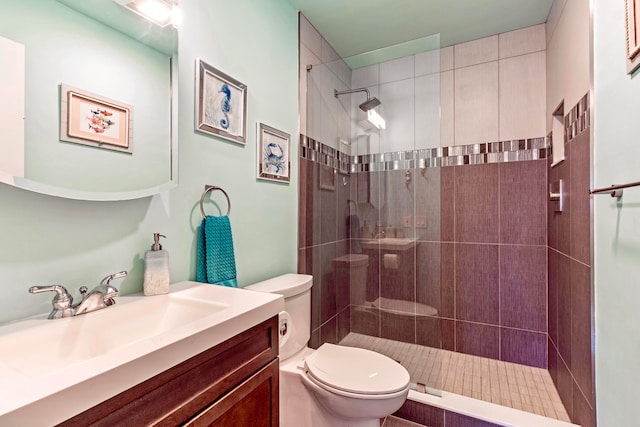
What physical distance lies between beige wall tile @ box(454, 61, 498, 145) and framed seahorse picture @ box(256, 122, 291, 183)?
1468 millimetres

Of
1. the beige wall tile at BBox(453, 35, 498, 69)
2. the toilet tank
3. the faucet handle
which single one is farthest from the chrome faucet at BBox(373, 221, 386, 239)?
the faucet handle

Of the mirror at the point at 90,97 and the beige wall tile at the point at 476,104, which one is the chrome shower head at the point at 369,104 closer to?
the beige wall tile at the point at 476,104

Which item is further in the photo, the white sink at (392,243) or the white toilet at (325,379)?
the white sink at (392,243)

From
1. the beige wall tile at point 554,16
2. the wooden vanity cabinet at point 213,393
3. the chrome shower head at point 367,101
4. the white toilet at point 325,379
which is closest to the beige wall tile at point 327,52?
the chrome shower head at point 367,101

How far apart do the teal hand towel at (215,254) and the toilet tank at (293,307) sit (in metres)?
0.22

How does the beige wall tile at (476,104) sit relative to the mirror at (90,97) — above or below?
above

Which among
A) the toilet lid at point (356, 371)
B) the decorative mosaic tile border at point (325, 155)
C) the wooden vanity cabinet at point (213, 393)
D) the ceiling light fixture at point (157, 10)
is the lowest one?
the toilet lid at point (356, 371)

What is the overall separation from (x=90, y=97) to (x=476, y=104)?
8.25 ft

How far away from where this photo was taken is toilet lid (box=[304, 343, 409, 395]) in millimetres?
1262

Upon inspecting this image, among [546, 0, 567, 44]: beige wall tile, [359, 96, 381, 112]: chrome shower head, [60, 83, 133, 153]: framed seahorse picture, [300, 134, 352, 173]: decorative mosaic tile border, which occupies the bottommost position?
[60, 83, 133, 153]: framed seahorse picture

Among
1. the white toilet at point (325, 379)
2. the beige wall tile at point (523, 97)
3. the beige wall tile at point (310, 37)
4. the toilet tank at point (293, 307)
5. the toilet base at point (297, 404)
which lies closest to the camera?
the white toilet at point (325, 379)

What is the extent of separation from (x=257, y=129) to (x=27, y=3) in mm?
969

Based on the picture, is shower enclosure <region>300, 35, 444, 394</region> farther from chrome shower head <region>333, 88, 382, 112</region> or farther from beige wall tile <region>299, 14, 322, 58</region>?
beige wall tile <region>299, 14, 322, 58</region>

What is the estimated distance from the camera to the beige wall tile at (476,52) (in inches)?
92.5
